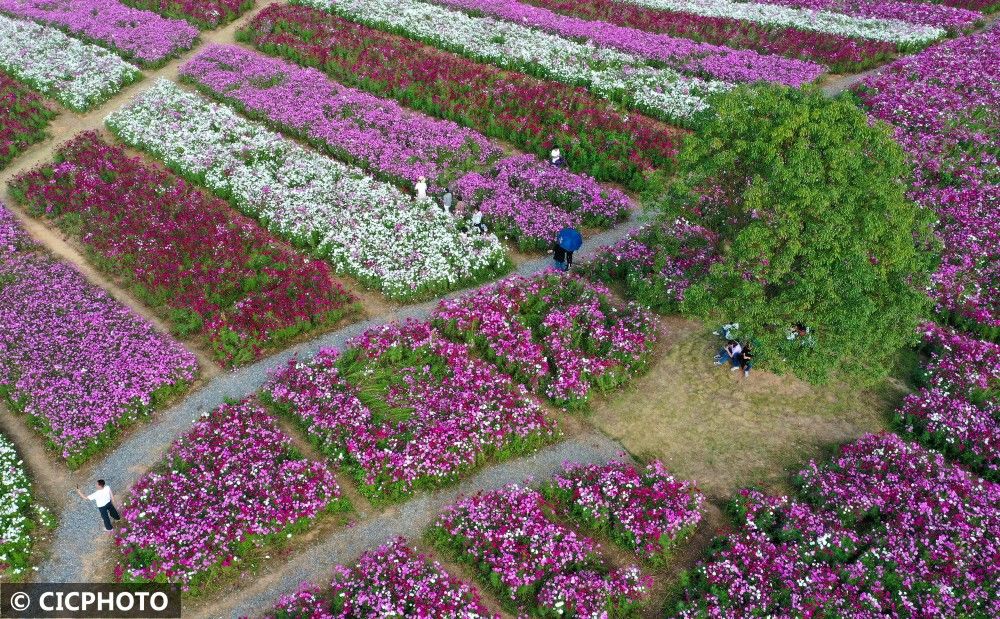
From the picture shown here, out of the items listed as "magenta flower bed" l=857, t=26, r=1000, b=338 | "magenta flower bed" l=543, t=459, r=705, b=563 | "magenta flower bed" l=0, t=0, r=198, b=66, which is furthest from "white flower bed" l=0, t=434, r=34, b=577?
"magenta flower bed" l=0, t=0, r=198, b=66

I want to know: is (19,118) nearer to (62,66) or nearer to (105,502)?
(62,66)

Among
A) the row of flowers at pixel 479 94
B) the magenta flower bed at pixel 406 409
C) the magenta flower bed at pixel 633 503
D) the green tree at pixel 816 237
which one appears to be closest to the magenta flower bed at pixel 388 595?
the magenta flower bed at pixel 406 409

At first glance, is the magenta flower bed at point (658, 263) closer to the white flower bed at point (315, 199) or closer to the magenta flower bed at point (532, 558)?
the white flower bed at point (315, 199)

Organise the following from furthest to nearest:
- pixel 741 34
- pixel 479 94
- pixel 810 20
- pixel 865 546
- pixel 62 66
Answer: pixel 810 20, pixel 741 34, pixel 62 66, pixel 479 94, pixel 865 546

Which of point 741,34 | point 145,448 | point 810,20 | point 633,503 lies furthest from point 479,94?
point 810,20

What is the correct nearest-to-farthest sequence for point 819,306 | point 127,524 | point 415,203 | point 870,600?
1. point 870,600
2. point 127,524
3. point 819,306
4. point 415,203

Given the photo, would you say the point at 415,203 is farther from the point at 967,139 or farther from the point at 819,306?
the point at 967,139

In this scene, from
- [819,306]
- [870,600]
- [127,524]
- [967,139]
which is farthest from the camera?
[967,139]

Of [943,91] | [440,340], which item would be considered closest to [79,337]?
[440,340]

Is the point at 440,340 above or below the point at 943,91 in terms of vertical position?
below
